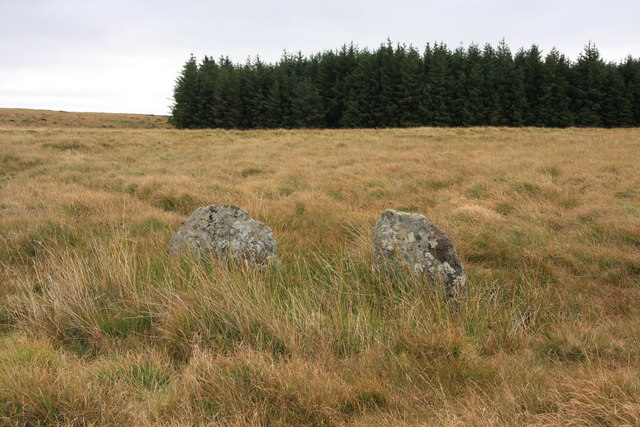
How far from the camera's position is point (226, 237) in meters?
4.04

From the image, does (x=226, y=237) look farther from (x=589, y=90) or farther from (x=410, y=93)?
(x=589, y=90)

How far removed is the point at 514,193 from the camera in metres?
8.03

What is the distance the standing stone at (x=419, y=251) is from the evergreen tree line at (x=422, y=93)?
153ft

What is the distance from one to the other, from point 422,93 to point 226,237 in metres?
49.0

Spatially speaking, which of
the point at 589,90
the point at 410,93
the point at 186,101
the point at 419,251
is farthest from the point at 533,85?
the point at 419,251

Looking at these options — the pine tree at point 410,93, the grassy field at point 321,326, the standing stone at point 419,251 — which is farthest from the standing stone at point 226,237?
the pine tree at point 410,93

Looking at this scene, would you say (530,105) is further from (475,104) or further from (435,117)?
(435,117)


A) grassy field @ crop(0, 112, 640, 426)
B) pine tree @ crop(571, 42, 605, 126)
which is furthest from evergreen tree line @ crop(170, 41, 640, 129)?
grassy field @ crop(0, 112, 640, 426)

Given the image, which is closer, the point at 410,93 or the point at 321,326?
the point at 321,326

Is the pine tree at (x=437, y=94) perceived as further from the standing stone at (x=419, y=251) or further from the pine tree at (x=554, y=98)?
the standing stone at (x=419, y=251)

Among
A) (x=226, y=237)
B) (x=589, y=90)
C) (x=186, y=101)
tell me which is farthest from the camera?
(x=186, y=101)

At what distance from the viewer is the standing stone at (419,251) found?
3.39 meters

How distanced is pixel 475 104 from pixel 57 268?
167 ft

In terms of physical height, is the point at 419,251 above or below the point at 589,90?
below
